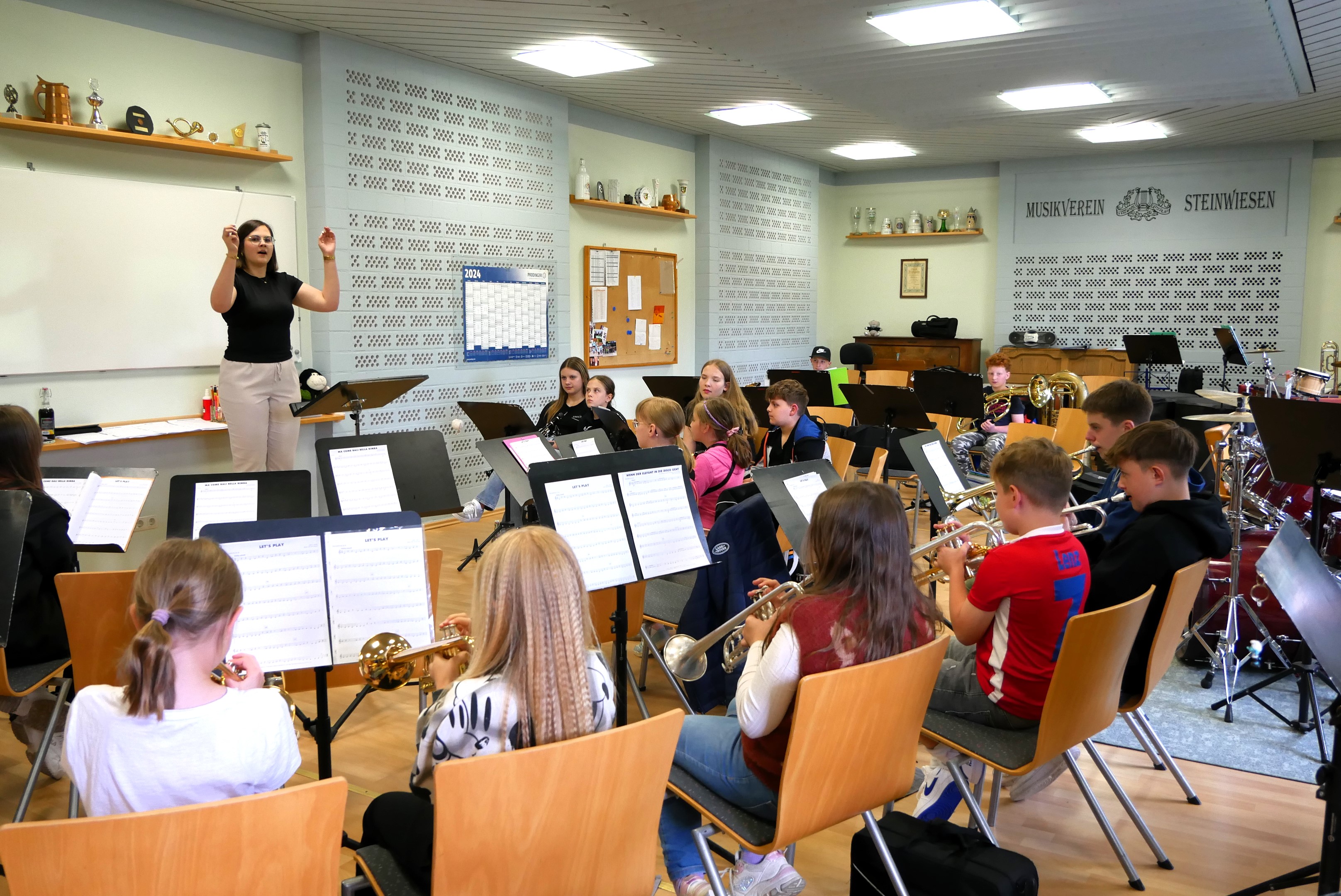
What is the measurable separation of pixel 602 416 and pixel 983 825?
398 cm

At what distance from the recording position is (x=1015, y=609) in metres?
2.47

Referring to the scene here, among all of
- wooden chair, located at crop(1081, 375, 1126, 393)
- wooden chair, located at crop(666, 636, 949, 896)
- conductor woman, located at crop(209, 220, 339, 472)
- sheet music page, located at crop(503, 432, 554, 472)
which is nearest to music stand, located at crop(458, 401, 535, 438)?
conductor woman, located at crop(209, 220, 339, 472)

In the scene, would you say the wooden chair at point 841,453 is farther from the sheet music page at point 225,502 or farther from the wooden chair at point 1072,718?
the sheet music page at point 225,502

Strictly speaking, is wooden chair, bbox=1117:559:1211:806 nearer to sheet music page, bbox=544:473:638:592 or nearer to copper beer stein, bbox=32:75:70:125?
sheet music page, bbox=544:473:638:592

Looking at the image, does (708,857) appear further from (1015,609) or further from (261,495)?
(261,495)

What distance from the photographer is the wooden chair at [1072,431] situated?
5910 mm

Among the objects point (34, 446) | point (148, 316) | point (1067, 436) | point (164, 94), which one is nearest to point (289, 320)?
point (148, 316)

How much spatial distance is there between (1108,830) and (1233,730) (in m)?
1.40

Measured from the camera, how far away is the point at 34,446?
288cm

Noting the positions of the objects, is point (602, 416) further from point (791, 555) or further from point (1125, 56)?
point (1125, 56)

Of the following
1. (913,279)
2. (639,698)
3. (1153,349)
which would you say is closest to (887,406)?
(639,698)

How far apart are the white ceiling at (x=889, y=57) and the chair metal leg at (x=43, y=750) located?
399 centimetres

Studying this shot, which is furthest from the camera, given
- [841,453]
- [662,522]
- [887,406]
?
[887,406]

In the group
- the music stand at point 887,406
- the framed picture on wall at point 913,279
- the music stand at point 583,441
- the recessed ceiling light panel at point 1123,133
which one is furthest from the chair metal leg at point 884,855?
the framed picture on wall at point 913,279
